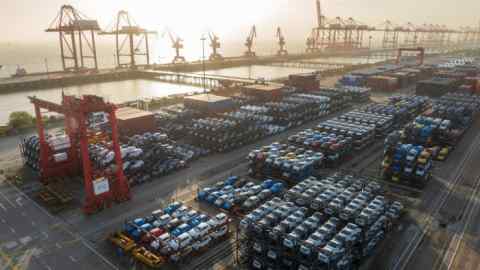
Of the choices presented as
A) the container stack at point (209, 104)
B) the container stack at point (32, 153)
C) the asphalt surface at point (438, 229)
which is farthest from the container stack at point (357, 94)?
the container stack at point (32, 153)

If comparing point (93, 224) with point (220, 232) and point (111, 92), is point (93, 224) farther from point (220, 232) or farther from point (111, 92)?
point (111, 92)

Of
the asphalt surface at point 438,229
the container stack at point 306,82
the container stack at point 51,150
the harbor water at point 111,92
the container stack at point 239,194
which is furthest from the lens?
the harbor water at point 111,92

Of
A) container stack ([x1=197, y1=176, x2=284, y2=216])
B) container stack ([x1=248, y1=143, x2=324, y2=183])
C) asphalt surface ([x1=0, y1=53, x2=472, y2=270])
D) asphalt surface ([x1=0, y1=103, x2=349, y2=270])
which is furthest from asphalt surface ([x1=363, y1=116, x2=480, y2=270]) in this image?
asphalt surface ([x1=0, y1=103, x2=349, y2=270])

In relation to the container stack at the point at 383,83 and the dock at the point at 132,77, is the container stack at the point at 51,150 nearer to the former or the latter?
the dock at the point at 132,77

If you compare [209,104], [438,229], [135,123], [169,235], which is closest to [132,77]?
[209,104]

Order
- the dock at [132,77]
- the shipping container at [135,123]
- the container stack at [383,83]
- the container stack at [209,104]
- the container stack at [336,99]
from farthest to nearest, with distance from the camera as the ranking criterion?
the dock at [132,77] → the container stack at [383,83] → the container stack at [336,99] → the container stack at [209,104] → the shipping container at [135,123]

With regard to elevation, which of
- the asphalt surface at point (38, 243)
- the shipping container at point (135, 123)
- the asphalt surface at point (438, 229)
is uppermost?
the shipping container at point (135, 123)
